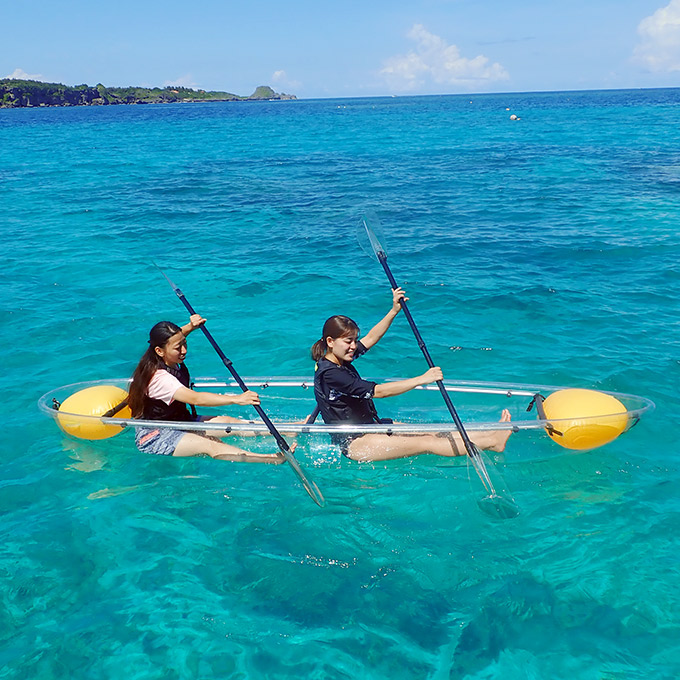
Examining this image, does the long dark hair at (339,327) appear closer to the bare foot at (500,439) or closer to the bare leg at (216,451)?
the bare leg at (216,451)

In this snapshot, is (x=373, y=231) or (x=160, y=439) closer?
(x=160, y=439)

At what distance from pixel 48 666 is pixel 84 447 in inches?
117

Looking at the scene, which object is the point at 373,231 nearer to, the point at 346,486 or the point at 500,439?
the point at 500,439

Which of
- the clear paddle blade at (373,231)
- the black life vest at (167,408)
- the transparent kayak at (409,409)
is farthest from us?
the clear paddle blade at (373,231)

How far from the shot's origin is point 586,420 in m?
6.19

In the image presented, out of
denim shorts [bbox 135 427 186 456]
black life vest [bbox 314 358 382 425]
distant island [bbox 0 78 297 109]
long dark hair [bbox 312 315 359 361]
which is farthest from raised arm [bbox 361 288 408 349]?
distant island [bbox 0 78 297 109]

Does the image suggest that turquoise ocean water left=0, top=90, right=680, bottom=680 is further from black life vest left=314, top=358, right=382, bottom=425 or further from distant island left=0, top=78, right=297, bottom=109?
distant island left=0, top=78, right=297, bottom=109

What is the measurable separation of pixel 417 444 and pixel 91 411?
12.0ft

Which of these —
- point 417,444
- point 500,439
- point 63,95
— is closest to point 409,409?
point 417,444

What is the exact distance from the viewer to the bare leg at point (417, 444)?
641 cm

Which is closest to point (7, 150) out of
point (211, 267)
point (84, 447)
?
point (211, 267)

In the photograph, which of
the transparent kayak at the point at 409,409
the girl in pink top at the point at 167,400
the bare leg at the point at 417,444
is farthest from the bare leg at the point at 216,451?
the bare leg at the point at 417,444

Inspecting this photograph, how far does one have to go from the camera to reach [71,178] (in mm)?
27047

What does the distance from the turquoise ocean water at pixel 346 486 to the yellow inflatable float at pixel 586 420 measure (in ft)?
0.81
